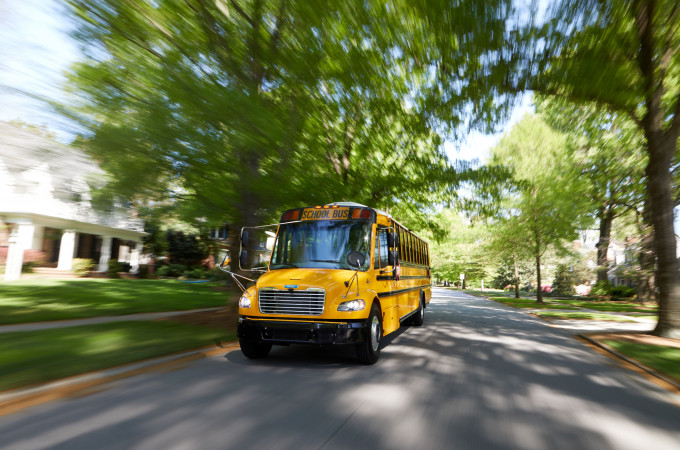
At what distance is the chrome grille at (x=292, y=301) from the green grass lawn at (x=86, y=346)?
209 cm

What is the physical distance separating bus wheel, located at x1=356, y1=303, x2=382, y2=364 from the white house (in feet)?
19.7

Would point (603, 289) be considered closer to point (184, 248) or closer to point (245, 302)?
point (184, 248)

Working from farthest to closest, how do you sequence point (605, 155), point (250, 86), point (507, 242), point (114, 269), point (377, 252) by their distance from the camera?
point (507, 242), point (114, 269), point (605, 155), point (250, 86), point (377, 252)

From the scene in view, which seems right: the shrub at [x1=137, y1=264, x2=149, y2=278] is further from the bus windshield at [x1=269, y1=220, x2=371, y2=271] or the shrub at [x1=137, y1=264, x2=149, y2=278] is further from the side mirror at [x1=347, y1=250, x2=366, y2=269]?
the side mirror at [x1=347, y1=250, x2=366, y2=269]

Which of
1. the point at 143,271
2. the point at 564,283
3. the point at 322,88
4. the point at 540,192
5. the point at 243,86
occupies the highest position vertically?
the point at 540,192

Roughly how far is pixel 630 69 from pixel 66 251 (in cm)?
3121

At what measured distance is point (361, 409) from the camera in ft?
16.0

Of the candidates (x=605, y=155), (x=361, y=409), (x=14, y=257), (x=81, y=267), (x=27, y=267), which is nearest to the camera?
(x=361, y=409)

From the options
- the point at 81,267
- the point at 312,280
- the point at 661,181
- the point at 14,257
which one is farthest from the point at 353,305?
the point at 81,267

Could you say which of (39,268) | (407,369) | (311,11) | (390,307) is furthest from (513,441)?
(39,268)

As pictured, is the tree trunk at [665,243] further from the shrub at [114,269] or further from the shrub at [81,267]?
the shrub at [114,269]

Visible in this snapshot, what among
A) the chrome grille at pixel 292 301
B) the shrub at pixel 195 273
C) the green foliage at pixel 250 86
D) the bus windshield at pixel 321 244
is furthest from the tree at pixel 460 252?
the chrome grille at pixel 292 301

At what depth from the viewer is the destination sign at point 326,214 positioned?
823 cm

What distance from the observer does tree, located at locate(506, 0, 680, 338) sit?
407 inches
